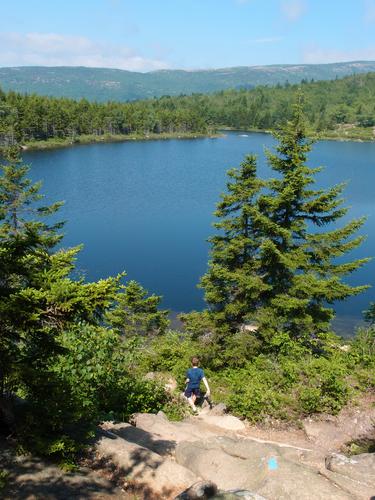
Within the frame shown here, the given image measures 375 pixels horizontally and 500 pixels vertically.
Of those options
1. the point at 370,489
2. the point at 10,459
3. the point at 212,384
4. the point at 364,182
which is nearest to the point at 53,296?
the point at 10,459

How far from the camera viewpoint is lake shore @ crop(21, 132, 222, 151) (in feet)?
397

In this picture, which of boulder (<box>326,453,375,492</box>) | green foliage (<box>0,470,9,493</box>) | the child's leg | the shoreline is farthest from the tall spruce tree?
the shoreline

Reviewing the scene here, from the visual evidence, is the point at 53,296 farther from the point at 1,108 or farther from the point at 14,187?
the point at 1,108

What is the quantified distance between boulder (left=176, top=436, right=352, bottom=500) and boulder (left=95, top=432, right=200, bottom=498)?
30.0 inches

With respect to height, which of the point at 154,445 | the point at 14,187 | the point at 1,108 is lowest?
the point at 154,445

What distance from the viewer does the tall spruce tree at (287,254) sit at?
16141mm

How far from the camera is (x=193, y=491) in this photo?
573cm

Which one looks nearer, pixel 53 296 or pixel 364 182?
pixel 53 296

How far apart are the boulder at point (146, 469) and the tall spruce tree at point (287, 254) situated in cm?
908

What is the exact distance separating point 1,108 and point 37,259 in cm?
11982

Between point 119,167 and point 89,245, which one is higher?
point 119,167

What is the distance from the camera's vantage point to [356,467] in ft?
24.6

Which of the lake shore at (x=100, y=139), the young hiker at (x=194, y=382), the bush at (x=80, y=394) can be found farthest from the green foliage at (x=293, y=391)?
the lake shore at (x=100, y=139)

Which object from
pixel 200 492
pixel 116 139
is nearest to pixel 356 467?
pixel 200 492
